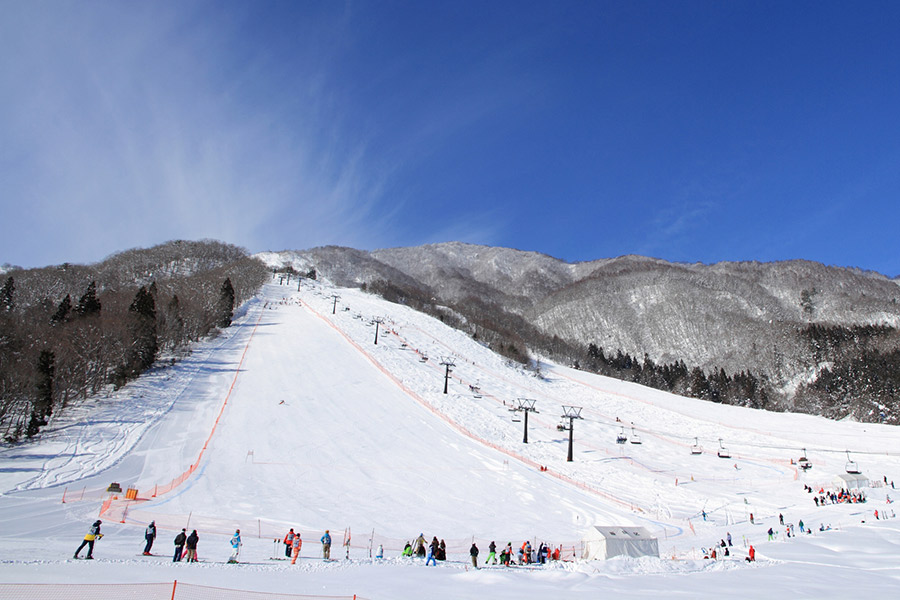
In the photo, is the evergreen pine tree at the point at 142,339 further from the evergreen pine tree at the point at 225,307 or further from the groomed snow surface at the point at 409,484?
the evergreen pine tree at the point at 225,307

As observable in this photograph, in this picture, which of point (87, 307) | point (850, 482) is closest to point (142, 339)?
point (87, 307)

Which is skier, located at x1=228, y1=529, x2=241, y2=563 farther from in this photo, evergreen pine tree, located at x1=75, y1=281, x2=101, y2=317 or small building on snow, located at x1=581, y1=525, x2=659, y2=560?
evergreen pine tree, located at x1=75, y1=281, x2=101, y2=317

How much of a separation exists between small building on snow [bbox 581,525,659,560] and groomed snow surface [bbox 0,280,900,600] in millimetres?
1060

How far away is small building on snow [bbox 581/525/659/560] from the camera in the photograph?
61.4 feet

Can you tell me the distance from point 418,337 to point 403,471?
51.4 metres

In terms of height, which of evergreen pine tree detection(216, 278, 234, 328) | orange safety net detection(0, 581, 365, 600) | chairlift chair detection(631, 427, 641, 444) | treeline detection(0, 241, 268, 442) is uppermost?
evergreen pine tree detection(216, 278, 234, 328)

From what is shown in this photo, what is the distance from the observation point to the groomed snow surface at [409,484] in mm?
13766

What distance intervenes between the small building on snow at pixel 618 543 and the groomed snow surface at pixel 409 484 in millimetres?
1060

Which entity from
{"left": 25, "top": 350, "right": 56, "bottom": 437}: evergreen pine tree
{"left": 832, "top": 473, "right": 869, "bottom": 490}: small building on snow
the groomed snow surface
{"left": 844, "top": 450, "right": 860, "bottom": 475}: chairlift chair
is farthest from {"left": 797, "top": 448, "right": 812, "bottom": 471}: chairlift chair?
{"left": 25, "top": 350, "right": 56, "bottom": 437}: evergreen pine tree

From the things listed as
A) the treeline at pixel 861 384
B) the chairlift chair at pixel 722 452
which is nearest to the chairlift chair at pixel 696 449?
the chairlift chair at pixel 722 452

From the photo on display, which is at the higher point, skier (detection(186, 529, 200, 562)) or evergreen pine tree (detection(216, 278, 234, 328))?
evergreen pine tree (detection(216, 278, 234, 328))

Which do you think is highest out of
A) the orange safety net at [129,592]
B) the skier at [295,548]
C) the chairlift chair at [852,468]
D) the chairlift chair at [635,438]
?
the chairlift chair at [635,438]

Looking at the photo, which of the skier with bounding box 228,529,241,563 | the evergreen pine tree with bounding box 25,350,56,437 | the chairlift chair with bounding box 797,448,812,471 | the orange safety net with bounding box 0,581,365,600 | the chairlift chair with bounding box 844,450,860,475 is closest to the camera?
the orange safety net with bounding box 0,581,365,600

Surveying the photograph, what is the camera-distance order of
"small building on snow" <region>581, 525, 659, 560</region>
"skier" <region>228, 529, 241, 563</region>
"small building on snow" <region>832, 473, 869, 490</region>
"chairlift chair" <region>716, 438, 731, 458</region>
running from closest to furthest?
"skier" <region>228, 529, 241, 563</region>, "small building on snow" <region>581, 525, 659, 560</region>, "small building on snow" <region>832, 473, 869, 490</region>, "chairlift chair" <region>716, 438, 731, 458</region>
